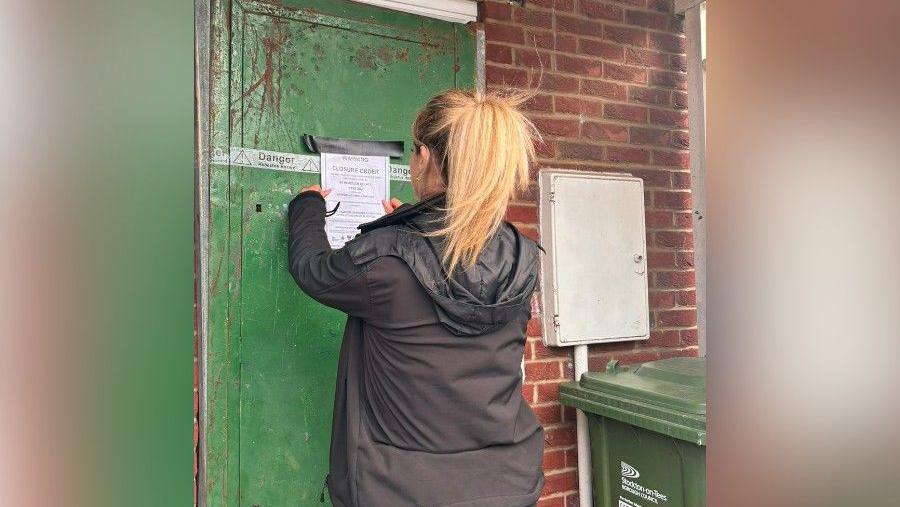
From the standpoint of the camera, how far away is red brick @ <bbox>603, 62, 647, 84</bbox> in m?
3.27

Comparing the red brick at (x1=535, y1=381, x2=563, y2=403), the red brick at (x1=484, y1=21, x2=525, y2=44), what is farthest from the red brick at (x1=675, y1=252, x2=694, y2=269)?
the red brick at (x1=484, y1=21, x2=525, y2=44)

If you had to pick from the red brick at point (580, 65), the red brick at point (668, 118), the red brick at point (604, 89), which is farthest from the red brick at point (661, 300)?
the red brick at point (580, 65)

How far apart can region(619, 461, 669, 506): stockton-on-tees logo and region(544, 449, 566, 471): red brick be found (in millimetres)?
343

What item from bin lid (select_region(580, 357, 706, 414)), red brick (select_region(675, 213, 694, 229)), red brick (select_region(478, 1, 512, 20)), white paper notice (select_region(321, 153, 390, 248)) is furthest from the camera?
red brick (select_region(675, 213, 694, 229))

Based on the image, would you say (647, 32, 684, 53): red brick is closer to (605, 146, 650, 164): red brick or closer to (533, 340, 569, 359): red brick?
(605, 146, 650, 164): red brick

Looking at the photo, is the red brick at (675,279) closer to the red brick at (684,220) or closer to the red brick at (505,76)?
the red brick at (684,220)

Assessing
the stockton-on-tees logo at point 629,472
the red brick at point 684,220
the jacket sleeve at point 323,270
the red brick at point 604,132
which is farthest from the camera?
the red brick at point 684,220

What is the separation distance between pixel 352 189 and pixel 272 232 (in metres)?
0.35

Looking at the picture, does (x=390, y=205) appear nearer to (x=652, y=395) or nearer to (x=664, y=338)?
(x=652, y=395)

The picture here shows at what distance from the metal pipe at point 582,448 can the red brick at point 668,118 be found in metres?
1.22

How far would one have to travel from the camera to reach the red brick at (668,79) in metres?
3.42

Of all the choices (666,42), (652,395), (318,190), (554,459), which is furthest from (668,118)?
(318,190)
